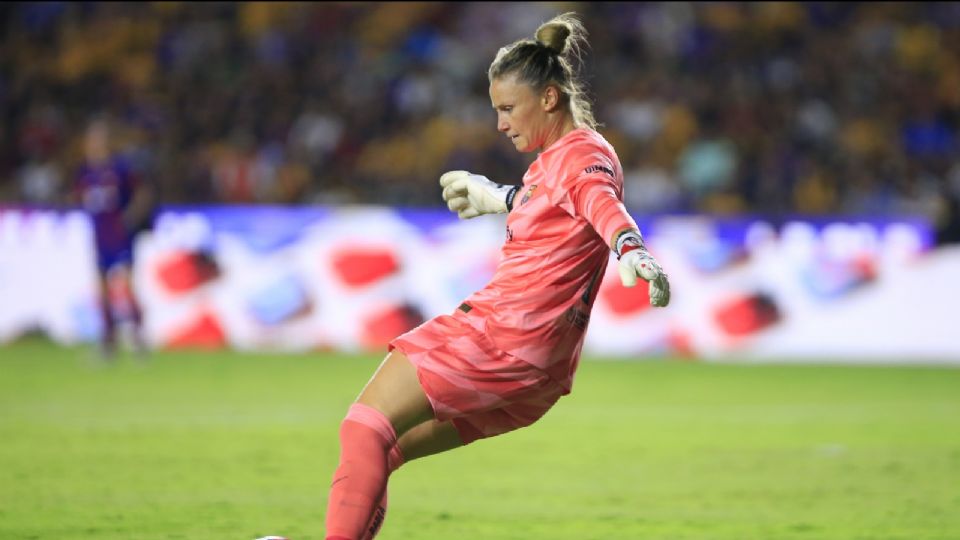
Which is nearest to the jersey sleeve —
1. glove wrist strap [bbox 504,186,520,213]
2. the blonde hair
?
the blonde hair

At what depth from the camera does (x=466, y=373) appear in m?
4.78

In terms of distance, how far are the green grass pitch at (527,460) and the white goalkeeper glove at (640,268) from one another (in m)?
2.31

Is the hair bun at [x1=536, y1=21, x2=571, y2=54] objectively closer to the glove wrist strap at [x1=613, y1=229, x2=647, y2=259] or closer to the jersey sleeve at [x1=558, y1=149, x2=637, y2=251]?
the jersey sleeve at [x1=558, y1=149, x2=637, y2=251]

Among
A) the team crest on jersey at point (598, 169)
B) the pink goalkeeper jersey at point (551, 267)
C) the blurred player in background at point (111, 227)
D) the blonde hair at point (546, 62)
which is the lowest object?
the blurred player in background at point (111, 227)

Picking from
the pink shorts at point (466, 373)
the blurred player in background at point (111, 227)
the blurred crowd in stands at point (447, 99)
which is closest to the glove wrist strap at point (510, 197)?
the pink shorts at point (466, 373)

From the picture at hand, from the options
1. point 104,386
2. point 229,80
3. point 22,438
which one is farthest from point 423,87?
point 22,438

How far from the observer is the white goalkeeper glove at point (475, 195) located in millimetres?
5297

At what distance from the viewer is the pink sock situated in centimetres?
463

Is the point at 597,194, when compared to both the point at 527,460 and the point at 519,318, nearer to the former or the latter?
the point at 519,318

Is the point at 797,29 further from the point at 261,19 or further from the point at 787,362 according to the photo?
the point at 261,19

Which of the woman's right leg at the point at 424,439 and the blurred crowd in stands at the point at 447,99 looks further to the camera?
the blurred crowd in stands at the point at 447,99

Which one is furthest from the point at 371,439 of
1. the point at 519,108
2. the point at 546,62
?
the point at 546,62

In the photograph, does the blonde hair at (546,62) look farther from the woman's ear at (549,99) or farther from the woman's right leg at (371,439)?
the woman's right leg at (371,439)

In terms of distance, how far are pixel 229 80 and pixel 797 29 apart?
7576 millimetres
